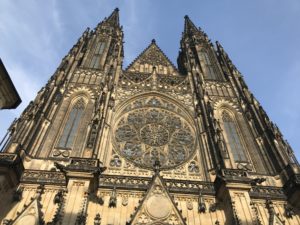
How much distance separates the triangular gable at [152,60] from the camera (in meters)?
20.7

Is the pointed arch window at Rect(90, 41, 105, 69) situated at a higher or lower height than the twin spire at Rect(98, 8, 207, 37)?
lower

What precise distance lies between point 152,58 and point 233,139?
31.8 feet

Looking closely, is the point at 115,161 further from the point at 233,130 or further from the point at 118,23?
the point at 118,23

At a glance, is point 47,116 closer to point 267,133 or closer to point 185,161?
point 185,161

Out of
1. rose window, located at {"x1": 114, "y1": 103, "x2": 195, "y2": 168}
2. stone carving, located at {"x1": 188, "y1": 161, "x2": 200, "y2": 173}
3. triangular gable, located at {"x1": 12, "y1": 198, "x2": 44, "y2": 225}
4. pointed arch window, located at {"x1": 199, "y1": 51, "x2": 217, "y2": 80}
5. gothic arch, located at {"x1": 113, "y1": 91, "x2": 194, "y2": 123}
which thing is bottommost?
triangular gable, located at {"x1": 12, "y1": 198, "x2": 44, "y2": 225}

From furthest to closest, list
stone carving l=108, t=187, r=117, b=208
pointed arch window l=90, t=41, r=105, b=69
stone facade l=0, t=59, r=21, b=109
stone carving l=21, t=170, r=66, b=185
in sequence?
pointed arch window l=90, t=41, r=105, b=69
stone carving l=21, t=170, r=66, b=185
stone carving l=108, t=187, r=117, b=208
stone facade l=0, t=59, r=21, b=109

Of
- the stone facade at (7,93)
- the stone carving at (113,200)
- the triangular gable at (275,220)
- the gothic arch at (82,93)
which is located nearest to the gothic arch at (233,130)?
the triangular gable at (275,220)

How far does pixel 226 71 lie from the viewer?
20562 mm

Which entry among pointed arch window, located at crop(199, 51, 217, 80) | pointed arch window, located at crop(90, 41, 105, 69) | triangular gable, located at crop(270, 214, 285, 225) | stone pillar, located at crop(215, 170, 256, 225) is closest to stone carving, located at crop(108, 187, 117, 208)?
stone pillar, located at crop(215, 170, 256, 225)

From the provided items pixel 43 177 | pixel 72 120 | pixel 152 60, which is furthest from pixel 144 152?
pixel 152 60

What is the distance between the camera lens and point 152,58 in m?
21.9

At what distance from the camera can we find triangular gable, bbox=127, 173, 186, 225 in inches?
391

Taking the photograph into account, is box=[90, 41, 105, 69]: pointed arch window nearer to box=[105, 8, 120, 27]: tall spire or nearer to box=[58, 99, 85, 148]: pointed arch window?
box=[58, 99, 85, 148]: pointed arch window

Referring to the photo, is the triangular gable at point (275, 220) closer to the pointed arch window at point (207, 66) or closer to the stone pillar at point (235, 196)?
the stone pillar at point (235, 196)
